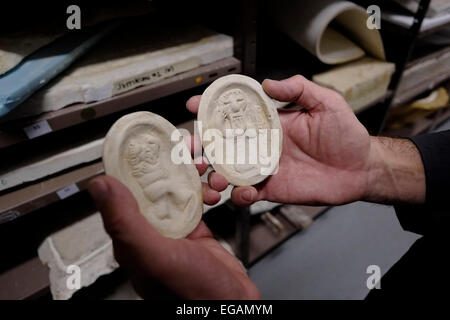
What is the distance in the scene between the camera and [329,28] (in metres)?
1.49

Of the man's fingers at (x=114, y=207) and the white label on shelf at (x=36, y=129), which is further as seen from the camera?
the white label on shelf at (x=36, y=129)

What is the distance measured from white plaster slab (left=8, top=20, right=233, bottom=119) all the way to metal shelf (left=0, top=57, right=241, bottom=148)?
0.7 inches

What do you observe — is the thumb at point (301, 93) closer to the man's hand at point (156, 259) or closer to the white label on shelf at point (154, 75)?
the white label on shelf at point (154, 75)

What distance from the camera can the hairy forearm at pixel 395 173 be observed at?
0.89m

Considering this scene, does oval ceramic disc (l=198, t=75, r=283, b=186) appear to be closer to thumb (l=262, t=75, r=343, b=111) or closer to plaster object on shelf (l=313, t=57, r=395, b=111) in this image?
thumb (l=262, t=75, r=343, b=111)

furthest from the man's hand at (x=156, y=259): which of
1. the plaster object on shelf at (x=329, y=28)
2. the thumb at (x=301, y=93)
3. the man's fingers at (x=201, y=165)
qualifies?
the plaster object on shelf at (x=329, y=28)

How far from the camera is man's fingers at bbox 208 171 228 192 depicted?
0.85 metres

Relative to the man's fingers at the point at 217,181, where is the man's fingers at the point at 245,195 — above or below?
below

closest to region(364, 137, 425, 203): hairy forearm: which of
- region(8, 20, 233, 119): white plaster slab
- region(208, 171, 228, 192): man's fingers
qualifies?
region(208, 171, 228, 192): man's fingers

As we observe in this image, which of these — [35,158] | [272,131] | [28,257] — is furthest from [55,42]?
[28,257]

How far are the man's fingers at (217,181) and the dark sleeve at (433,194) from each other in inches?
21.3

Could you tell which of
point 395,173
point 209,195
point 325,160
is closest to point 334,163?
point 325,160

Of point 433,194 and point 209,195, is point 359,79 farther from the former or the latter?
point 209,195
